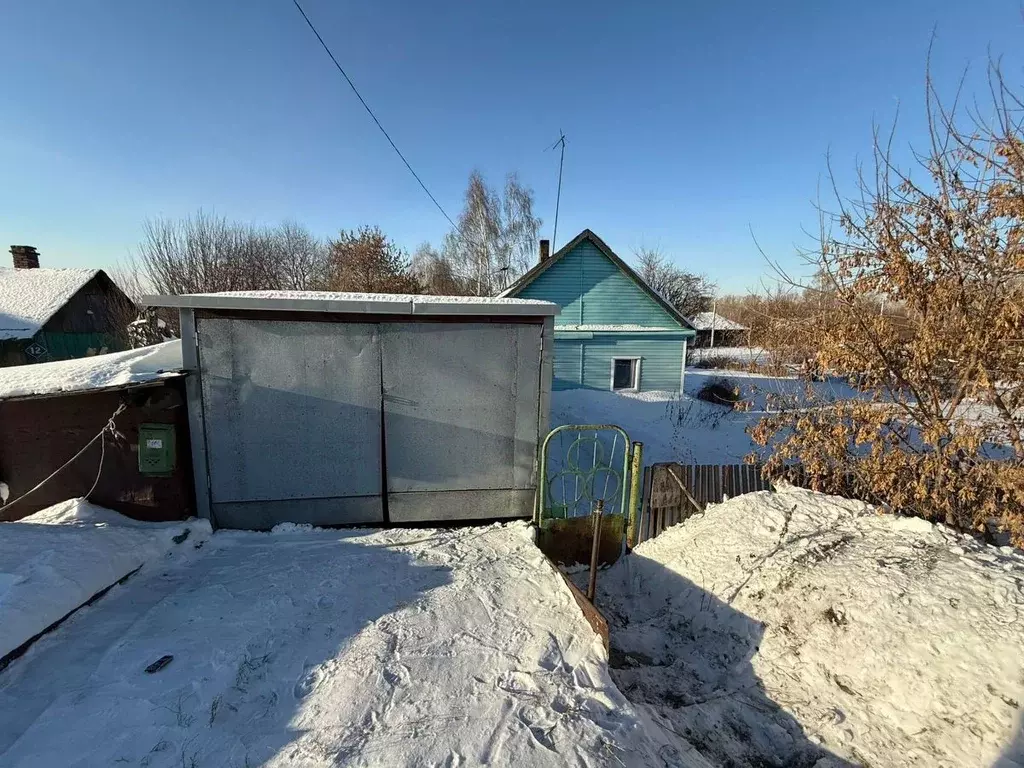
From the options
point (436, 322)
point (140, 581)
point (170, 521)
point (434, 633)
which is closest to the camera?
point (434, 633)

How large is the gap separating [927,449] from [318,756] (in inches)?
241

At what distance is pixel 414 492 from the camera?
497 centimetres

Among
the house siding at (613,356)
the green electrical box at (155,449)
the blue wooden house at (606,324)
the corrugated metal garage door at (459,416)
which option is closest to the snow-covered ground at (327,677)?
the green electrical box at (155,449)

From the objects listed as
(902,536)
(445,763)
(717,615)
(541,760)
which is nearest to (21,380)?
(445,763)

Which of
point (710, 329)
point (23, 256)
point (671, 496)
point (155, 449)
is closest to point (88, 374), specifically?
point (155, 449)

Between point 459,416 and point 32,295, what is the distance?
2324cm

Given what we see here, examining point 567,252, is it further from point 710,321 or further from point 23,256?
point 710,321

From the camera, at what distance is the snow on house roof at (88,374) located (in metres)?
3.90

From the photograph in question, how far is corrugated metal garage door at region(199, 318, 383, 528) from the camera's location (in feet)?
14.8

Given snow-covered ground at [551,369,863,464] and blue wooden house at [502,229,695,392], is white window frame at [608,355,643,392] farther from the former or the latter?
snow-covered ground at [551,369,863,464]

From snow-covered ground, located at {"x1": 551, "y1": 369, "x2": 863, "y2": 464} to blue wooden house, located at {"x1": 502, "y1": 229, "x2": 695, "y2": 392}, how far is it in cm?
65

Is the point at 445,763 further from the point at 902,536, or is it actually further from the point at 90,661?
the point at 902,536

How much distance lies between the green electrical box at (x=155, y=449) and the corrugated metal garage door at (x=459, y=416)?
6.76 feet

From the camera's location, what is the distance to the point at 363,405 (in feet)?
15.6
